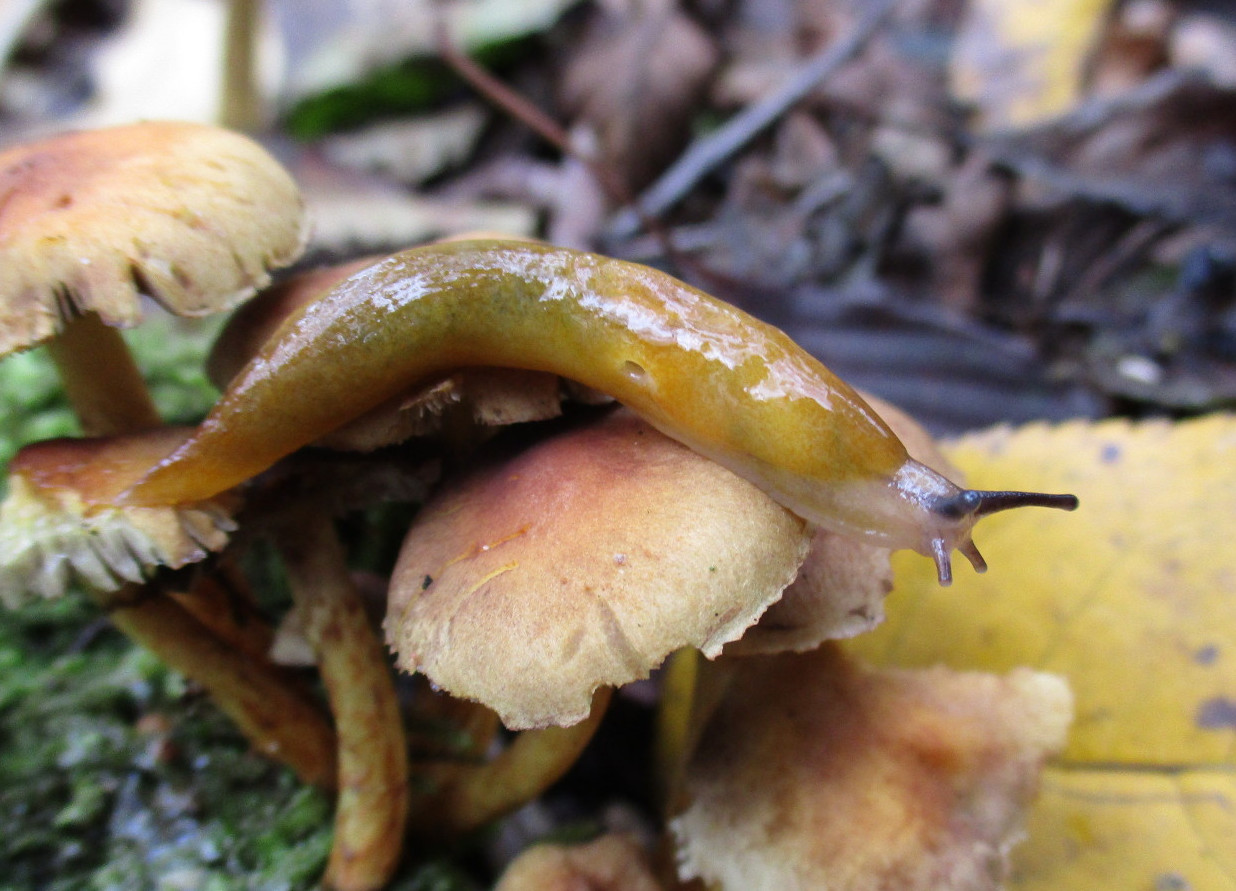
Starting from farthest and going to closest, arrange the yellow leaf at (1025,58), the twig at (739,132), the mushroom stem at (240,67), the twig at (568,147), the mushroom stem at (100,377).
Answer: the mushroom stem at (240,67), the yellow leaf at (1025,58), the twig at (739,132), the twig at (568,147), the mushroom stem at (100,377)

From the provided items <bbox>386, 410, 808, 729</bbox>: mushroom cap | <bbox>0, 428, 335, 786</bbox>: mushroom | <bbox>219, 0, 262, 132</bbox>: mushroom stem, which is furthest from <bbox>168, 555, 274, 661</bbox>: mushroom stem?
<bbox>219, 0, 262, 132</bbox>: mushroom stem

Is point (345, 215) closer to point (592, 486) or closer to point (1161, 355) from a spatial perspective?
point (592, 486)

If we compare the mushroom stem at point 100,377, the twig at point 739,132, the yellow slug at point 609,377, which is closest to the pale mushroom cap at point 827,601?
the yellow slug at point 609,377

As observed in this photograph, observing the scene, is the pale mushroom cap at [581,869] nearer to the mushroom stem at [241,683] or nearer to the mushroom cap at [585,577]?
the mushroom stem at [241,683]

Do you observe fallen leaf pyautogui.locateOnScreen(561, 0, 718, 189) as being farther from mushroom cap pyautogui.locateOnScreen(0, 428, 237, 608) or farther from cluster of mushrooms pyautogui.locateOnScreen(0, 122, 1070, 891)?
mushroom cap pyautogui.locateOnScreen(0, 428, 237, 608)

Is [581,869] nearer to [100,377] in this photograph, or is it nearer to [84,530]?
[84,530]

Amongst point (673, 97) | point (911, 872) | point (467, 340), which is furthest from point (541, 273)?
point (673, 97)

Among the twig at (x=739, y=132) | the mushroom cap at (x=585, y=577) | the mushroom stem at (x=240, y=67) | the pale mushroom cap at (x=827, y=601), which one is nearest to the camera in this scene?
the mushroom cap at (x=585, y=577)
